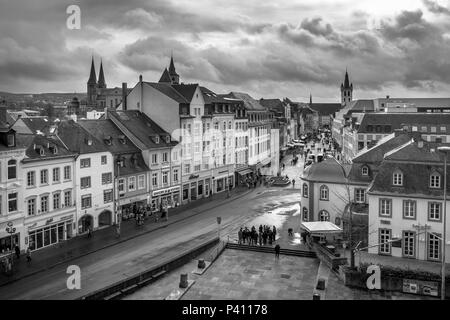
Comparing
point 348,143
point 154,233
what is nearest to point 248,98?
point 348,143

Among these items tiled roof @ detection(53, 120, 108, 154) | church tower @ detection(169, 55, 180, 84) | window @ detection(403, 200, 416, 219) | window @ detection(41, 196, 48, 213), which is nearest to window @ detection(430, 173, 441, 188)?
window @ detection(403, 200, 416, 219)

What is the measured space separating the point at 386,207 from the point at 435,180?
4.46 meters

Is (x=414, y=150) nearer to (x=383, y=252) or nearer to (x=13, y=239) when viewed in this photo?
(x=383, y=252)

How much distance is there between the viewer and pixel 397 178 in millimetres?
40719

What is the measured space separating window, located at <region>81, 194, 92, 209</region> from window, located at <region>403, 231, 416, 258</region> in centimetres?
2994

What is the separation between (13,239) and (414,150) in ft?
112

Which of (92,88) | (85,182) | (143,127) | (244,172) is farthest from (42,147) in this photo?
(92,88)

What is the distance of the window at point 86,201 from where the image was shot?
4850cm

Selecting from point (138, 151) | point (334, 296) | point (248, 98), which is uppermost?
point (248, 98)

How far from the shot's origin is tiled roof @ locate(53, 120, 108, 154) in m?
48.5

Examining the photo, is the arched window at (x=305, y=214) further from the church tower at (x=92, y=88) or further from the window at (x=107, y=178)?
the church tower at (x=92, y=88)

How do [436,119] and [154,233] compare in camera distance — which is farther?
[436,119]

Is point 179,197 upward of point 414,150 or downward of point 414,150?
downward

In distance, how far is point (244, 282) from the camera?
34.7 metres
